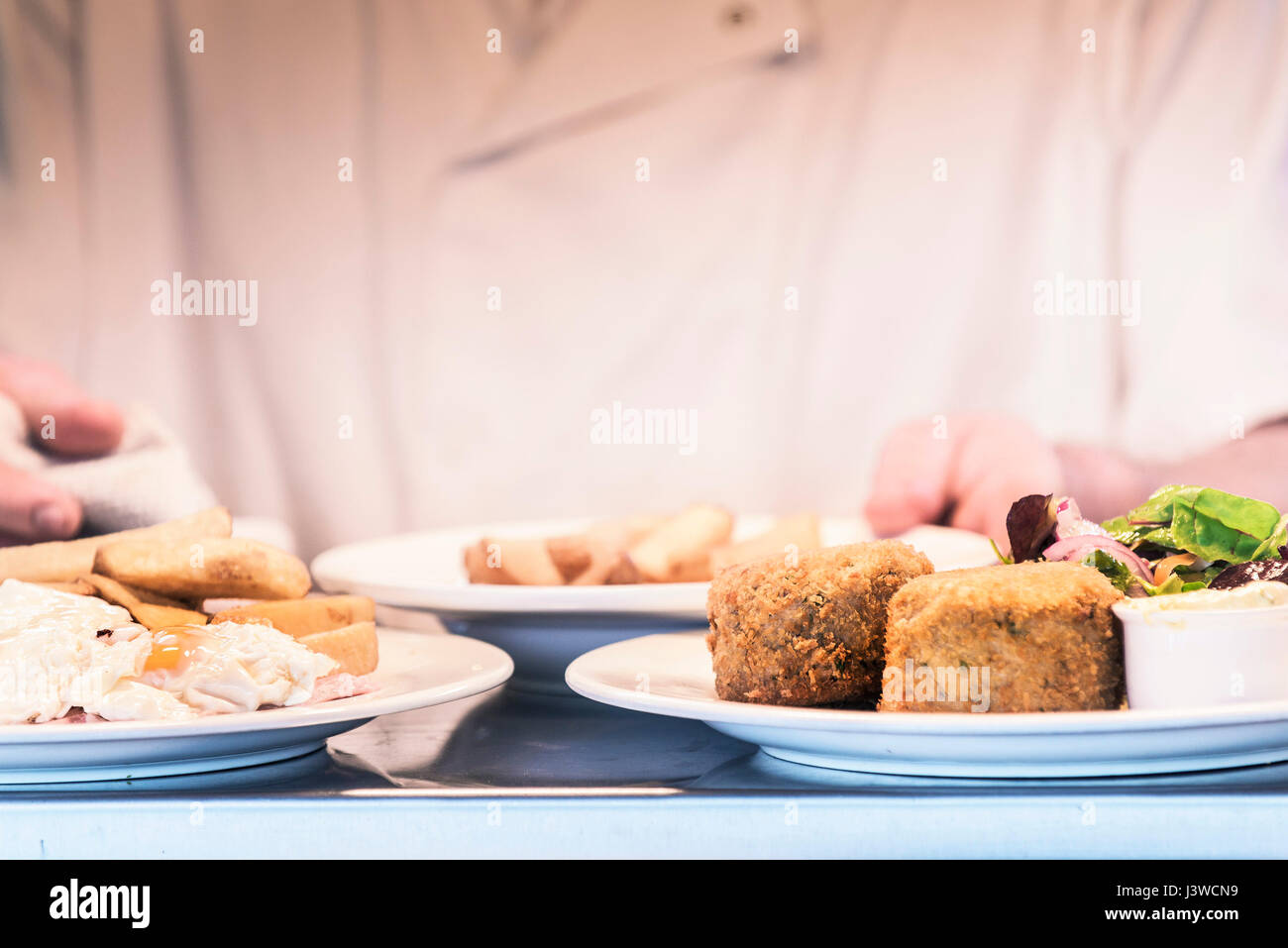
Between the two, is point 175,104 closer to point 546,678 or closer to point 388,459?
point 388,459

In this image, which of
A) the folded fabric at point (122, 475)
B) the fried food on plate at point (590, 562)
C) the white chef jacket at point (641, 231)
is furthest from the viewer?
the white chef jacket at point (641, 231)

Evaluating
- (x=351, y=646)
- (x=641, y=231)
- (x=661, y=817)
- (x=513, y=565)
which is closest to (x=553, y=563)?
(x=513, y=565)

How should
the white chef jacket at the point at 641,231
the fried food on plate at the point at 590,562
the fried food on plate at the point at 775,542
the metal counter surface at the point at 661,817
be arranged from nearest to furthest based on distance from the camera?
Result: the metal counter surface at the point at 661,817
the fried food on plate at the point at 590,562
the fried food on plate at the point at 775,542
the white chef jacket at the point at 641,231

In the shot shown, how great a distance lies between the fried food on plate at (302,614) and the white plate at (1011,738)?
398 millimetres

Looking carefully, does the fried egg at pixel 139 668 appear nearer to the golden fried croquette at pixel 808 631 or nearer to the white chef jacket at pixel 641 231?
the golden fried croquette at pixel 808 631

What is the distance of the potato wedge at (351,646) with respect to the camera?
0.97 meters

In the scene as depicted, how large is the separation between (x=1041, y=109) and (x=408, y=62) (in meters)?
1.86

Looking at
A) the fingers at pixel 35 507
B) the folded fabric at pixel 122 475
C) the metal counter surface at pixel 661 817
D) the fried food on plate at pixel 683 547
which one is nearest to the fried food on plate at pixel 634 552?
the fried food on plate at pixel 683 547

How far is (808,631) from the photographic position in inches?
35.4

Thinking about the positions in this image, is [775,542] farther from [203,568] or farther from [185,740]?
[185,740]

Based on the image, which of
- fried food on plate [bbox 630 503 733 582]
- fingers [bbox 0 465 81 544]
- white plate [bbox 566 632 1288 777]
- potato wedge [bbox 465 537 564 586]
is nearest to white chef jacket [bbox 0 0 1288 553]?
fingers [bbox 0 465 81 544]

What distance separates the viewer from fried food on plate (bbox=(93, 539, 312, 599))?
1.02 meters
